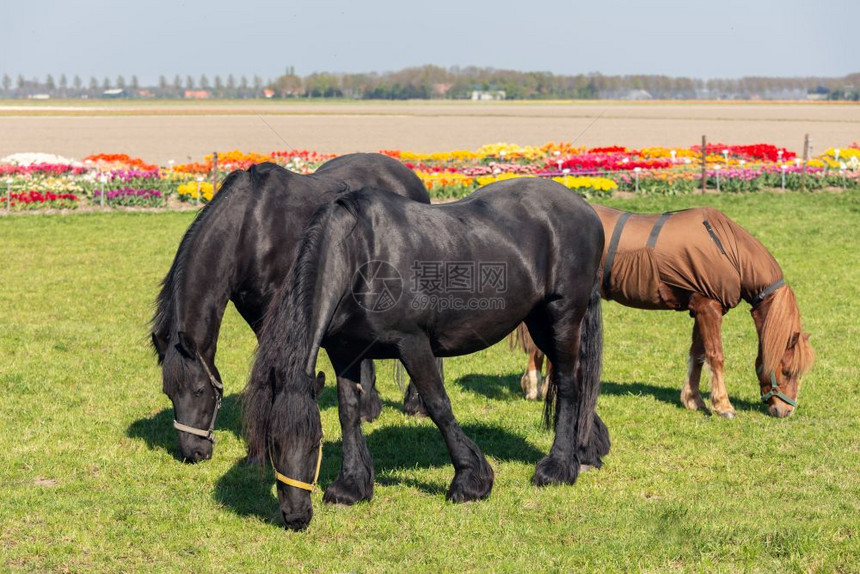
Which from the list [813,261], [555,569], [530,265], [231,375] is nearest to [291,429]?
[555,569]

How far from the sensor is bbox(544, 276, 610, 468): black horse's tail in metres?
7.38

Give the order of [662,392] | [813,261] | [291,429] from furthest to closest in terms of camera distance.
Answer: [813,261], [662,392], [291,429]

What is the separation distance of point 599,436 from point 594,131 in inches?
2007

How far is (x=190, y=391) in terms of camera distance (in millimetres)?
7160

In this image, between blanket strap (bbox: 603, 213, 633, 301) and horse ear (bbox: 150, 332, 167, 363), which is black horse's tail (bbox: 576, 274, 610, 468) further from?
horse ear (bbox: 150, 332, 167, 363)

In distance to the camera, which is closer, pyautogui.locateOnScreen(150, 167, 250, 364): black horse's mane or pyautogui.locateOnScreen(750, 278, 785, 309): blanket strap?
pyautogui.locateOnScreen(150, 167, 250, 364): black horse's mane

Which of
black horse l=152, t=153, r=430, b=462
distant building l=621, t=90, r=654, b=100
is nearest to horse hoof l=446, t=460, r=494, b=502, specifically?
black horse l=152, t=153, r=430, b=462

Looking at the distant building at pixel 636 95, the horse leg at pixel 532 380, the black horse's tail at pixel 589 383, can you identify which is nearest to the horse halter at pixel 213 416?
the black horse's tail at pixel 589 383

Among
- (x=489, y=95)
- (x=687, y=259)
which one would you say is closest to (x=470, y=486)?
(x=687, y=259)

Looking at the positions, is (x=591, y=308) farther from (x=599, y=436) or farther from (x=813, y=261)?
(x=813, y=261)

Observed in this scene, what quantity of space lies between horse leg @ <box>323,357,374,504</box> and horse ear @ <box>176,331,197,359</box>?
48.2 inches

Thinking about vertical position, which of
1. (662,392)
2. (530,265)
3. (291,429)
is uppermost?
(530,265)

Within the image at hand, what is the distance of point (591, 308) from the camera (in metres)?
7.49

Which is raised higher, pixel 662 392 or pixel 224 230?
pixel 224 230
